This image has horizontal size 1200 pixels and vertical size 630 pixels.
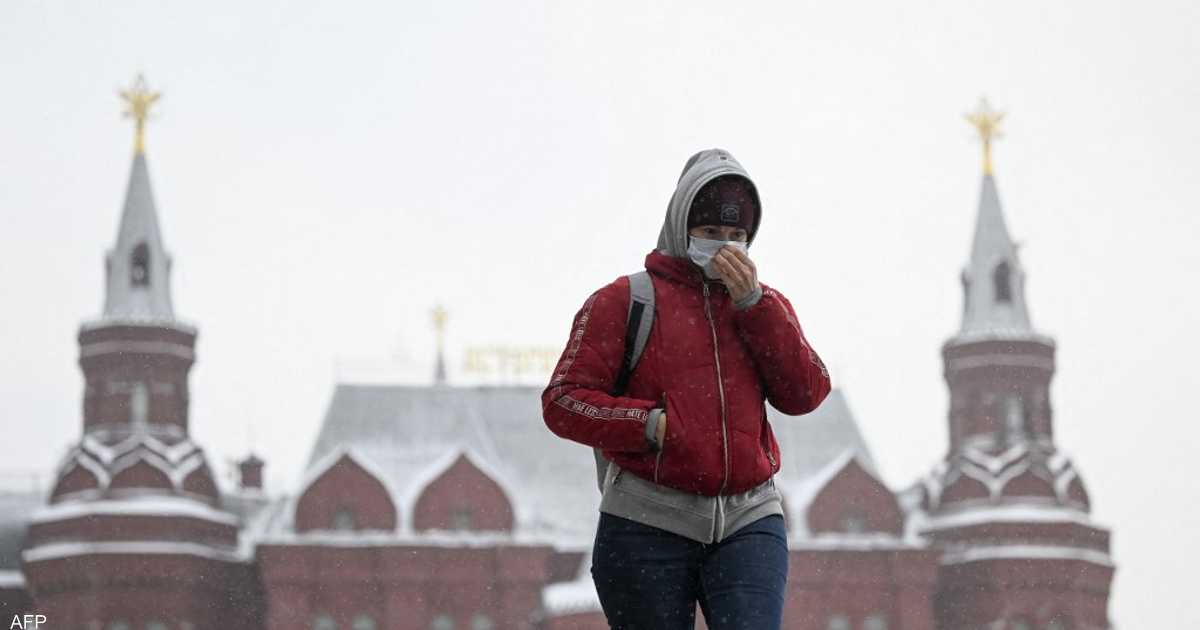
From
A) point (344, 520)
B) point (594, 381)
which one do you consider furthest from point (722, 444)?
point (344, 520)

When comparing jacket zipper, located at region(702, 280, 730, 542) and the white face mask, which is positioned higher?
the white face mask

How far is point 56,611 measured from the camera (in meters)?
51.3

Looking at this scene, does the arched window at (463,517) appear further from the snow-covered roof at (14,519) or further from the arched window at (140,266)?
the snow-covered roof at (14,519)

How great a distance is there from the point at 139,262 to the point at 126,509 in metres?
7.46

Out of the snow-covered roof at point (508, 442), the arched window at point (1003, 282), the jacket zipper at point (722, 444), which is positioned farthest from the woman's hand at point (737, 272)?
the arched window at point (1003, 282)

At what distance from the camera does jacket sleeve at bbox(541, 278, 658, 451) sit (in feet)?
16.2

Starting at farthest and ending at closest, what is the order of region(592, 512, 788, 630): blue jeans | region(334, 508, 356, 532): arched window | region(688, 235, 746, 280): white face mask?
region(334, 508, 356, 532): arched window, region(688, 235, 746, 280): white face mask, region(592, 512, 788, 630): blue jeans

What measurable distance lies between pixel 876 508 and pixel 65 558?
61.1 feet

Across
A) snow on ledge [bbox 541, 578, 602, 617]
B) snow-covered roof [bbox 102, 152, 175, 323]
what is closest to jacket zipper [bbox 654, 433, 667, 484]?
snow on ledge [bbox 541, 578, 602, 617]

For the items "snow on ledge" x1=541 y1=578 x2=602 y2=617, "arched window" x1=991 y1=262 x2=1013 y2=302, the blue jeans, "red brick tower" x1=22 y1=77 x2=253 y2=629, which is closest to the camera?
the blue jeans

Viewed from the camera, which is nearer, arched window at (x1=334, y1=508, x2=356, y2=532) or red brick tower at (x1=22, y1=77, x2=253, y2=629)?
red brick tower at (x1=22, y1=77, x2=253, y2=629)

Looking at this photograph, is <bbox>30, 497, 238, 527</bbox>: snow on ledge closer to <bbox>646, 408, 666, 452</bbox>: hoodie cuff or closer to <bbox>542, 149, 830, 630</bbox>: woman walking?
<bbox>542, 149, 830, 630</bbox>: woman walking

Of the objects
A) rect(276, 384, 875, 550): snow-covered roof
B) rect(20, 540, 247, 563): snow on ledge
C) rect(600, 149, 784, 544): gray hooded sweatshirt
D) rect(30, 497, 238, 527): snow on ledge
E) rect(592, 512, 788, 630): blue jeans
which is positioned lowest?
rect(592, 512, 788, 630): blue jeans

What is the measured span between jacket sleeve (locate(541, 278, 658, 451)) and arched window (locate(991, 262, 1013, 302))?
56.1m
